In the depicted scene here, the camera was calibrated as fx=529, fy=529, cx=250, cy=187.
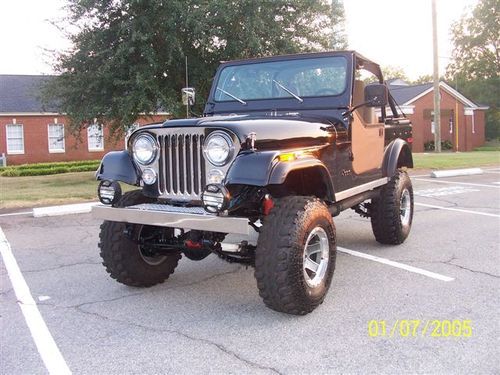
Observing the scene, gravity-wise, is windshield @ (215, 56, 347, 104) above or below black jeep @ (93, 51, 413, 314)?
above

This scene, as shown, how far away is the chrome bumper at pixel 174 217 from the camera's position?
3.50 meters

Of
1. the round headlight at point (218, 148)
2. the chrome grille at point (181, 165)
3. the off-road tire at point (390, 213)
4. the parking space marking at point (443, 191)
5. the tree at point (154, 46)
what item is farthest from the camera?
the tree at point (154, 46)

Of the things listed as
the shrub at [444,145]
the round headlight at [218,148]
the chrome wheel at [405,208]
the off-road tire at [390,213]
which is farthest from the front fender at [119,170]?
the shrub at [444,145]

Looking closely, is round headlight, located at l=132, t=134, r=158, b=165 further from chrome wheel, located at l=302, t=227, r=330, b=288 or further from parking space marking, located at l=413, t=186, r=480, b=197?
parking space marking, located at l=413, t=186, r=480, b=197

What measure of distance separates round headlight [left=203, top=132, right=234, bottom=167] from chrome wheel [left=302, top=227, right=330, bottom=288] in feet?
2.86

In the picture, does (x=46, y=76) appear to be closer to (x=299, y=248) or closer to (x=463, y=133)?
(x=299, y=248)

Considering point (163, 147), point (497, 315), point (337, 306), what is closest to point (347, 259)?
point (337, 306)

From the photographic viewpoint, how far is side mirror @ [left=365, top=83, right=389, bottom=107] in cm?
487

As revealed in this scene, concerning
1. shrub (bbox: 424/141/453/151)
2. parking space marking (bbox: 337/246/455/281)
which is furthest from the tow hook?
shrub (bbox: 424/141/453/151)

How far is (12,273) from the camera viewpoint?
5.33 meters

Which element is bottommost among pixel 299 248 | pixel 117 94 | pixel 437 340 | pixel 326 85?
pixel 437 340

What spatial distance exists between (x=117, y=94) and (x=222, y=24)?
3.52 m

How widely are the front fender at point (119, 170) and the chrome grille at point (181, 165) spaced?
29 centimetres

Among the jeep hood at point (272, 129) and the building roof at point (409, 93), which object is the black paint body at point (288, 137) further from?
the building roof at point (409, 93)
